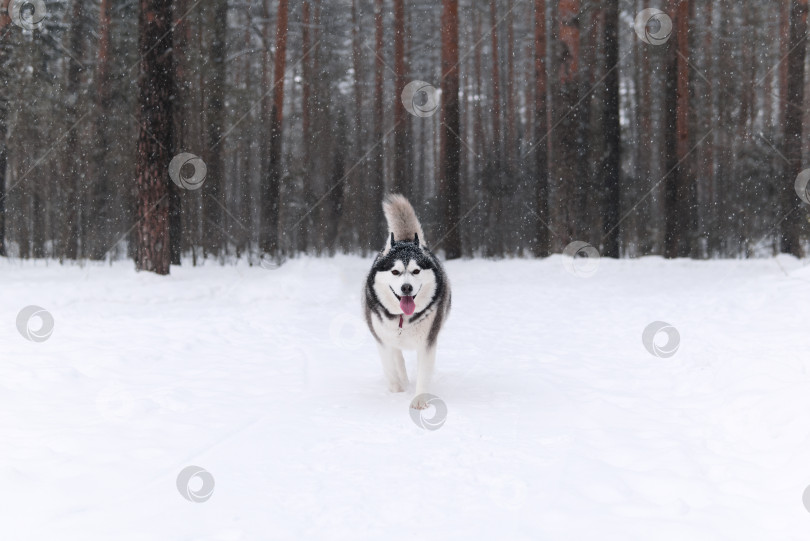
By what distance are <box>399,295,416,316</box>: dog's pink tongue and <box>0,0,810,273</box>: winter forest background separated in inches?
267

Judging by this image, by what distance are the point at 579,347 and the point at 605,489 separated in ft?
12.3

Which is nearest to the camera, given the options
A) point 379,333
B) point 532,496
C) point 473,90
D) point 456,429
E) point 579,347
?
point 532,496

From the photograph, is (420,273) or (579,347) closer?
(420,273)

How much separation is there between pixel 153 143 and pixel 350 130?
16455mm

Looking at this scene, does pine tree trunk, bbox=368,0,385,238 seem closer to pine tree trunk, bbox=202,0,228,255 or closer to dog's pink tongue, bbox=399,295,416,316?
pine tree trunk, bbox=202,0,228,255

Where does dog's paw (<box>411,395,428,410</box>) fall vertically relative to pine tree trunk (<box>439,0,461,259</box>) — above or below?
below

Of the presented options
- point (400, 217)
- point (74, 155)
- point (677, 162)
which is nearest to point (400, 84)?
point (677, 162)

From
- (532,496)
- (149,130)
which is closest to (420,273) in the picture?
(532,496)

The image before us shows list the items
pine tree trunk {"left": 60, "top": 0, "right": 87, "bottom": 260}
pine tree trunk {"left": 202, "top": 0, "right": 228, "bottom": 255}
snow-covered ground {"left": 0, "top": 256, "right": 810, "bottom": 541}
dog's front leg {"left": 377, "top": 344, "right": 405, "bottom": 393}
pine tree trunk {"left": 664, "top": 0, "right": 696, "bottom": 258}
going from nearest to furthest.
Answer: snow-covered ground {"left": 0, "top": 256, "right": 810, "bottom": 541} → dog's front leg {"left": 377, "top": 344, "right": 405, "bottom": 393} → pine tree trunk {"left": 664, "top": 0, "right": 696, "bottom": 258} → pine tree trunk {"left": 60, "top": 0, "right": 87, "bottom": 260} → pine tree trunk {"left": 202, "top": 0, "right": 228, "bottom": 255}

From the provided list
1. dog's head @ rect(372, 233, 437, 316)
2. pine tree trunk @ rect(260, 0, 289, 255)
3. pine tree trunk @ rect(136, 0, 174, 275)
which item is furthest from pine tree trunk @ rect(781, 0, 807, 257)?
pine tree trunk @ rect(136, 0, 174, 275)

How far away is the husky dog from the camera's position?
4305 millimetres

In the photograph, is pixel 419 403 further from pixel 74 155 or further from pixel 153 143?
pixel 74 155

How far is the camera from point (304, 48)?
19062 mm

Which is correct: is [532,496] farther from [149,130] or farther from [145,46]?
[145,46]
